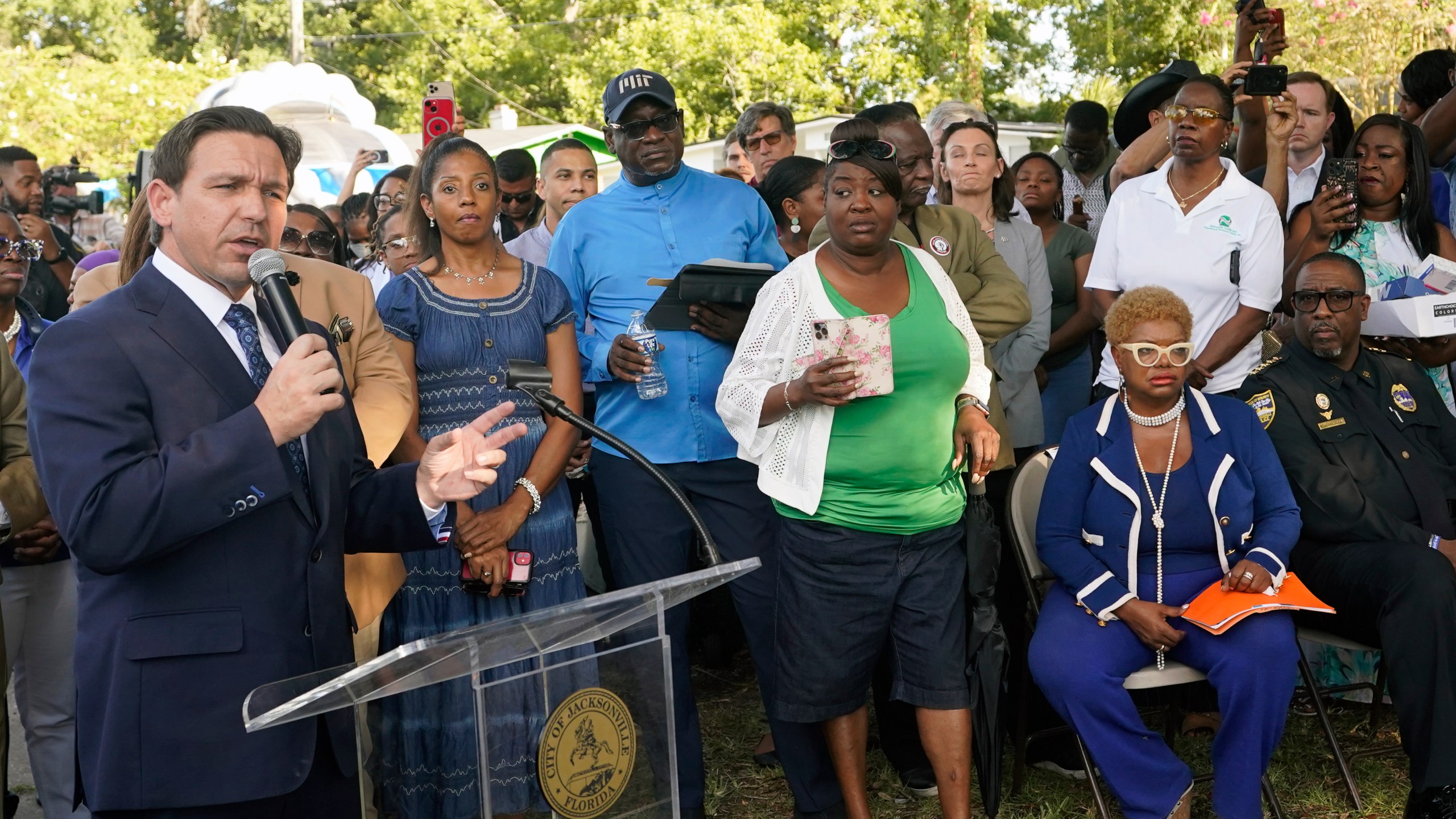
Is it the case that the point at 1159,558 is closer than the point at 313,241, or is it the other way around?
the point at 1159,558

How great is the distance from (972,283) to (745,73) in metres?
19.1

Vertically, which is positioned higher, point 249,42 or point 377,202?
point 249,42

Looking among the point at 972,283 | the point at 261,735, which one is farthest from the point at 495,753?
the point at 972,283

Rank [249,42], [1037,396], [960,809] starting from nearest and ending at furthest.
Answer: [960,809] → [1037,396] → [249,42]

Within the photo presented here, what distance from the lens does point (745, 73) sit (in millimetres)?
22875

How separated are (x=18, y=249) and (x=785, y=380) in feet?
9.29

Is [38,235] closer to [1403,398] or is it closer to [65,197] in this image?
[65,197]

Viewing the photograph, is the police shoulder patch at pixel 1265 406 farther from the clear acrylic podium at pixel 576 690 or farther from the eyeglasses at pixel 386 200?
the eyeglasses at pixel 386 200

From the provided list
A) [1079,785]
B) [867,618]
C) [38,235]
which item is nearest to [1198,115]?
[867,618]

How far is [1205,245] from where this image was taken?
191 inches

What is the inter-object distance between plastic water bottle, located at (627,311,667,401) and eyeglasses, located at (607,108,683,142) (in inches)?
26.4

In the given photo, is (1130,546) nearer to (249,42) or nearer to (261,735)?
(261,735)

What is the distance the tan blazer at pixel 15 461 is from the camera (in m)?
3.73

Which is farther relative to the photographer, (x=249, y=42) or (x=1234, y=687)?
(x=249, y=42)
